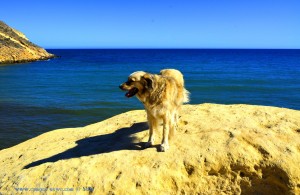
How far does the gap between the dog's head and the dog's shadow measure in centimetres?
144

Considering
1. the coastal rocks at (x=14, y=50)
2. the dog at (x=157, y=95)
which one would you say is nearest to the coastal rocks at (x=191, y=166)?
the dog at (x=157, y=95)

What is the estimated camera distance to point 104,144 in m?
7.62

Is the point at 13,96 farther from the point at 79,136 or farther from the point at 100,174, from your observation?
the point at 100,174

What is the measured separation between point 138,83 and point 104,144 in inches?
84.5

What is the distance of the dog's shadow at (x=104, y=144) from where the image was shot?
714 centimetres

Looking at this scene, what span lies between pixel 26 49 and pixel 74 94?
50.3m

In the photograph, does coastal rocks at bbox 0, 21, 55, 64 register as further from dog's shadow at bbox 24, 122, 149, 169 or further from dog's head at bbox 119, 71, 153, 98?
dog's head at bbox 119, 71, 153, 98

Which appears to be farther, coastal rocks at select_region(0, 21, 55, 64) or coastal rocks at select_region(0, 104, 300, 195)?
coastal rocks at select_region(0, 21, 55, 64)

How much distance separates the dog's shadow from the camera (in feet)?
23.4

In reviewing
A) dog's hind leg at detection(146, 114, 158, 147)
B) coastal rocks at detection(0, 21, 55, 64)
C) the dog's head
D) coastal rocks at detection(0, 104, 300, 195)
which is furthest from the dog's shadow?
coastal rocks at detection(0, 21, 55, 64)

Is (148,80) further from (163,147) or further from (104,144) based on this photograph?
(104,144)

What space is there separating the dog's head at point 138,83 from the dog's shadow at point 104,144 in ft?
4.71

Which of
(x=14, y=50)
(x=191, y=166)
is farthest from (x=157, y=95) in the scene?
(x=14, y=50)

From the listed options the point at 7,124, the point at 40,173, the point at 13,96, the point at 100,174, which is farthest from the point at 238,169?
the point at 13,96
